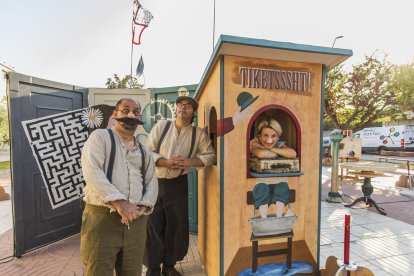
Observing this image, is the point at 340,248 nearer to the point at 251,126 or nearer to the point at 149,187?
the point at 251,126

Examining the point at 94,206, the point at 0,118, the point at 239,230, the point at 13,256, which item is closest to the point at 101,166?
the point at 94,206

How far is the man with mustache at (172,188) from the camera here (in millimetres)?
3219

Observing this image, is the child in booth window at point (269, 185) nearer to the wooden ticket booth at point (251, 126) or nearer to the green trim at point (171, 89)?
the wooden ticket booth at point (251, 126)

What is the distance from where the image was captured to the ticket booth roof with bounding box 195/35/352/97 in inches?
93.4

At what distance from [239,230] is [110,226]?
53.6 inches

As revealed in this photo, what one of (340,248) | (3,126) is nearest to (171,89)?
(340,248)

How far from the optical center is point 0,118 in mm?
25875

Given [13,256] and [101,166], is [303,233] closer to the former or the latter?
[101,166]

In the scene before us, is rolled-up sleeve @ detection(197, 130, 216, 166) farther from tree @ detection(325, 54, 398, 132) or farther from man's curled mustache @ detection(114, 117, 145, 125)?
tree @ detection(325, 54, 398, 132)

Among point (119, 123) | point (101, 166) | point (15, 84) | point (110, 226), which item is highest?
point (15, 84)

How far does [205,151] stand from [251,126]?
66 cm

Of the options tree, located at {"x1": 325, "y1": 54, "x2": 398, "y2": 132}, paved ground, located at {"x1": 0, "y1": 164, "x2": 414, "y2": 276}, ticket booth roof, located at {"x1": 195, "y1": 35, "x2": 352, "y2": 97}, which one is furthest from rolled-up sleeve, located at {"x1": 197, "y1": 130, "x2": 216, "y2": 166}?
tree, located at {"x1": 325, "y1": 54, "x2": 398, "y2": 132}

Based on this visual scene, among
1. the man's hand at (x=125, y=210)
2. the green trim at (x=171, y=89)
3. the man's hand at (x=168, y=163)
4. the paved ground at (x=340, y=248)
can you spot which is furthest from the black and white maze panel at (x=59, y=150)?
the man's hand at (x=125, y=210)

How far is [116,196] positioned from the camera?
2.00 meters
